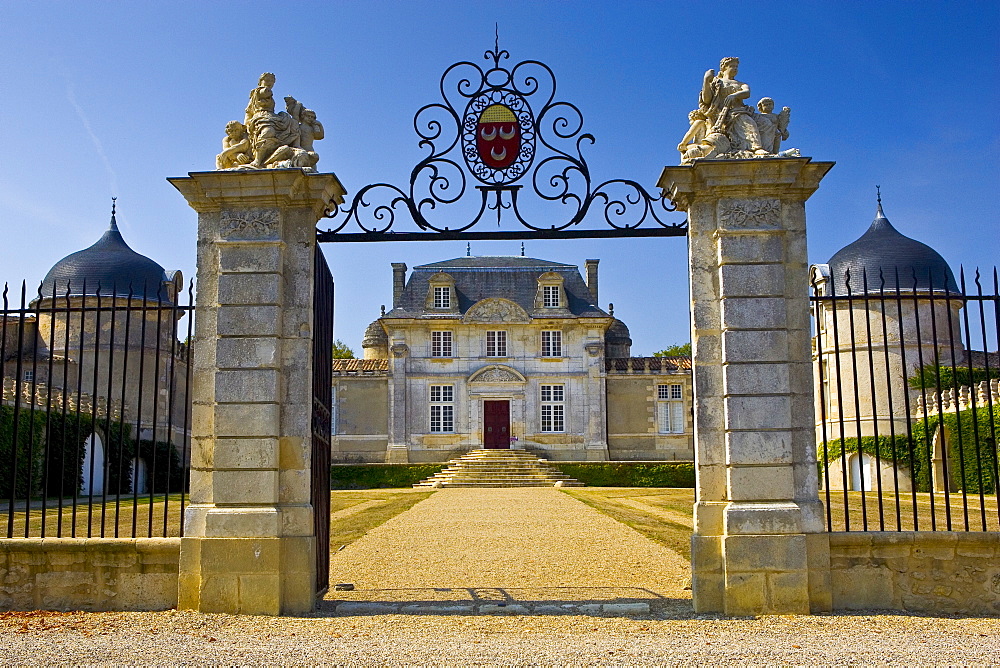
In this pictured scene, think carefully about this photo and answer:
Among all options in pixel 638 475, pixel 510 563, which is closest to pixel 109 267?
pixel 638 475

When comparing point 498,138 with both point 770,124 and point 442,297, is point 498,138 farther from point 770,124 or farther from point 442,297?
point 442,297

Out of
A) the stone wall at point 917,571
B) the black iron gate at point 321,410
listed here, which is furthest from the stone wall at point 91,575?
the stone wall at point 917,571

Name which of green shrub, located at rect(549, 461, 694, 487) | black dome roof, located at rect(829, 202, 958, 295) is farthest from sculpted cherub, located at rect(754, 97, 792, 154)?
green shrub, located at rect(549, 461, 694, 487)

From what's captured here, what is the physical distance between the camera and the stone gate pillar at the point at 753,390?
18.8ft

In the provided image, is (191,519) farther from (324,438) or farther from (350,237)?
(350,237)

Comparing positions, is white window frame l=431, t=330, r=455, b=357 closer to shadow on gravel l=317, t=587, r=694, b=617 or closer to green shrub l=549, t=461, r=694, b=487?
green shrub l=549, t=461, r=694, b=487

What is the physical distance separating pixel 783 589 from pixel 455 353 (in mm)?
28338

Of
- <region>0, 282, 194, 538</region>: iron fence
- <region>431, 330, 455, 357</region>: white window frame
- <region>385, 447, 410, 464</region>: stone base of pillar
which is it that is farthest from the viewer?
<region>431, 330, 455, 357</region>: white window frame

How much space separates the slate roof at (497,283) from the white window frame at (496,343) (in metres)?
1.31

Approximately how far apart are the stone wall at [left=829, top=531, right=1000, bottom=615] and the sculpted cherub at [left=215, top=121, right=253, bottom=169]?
15.1 ft

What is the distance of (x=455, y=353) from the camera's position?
111ft

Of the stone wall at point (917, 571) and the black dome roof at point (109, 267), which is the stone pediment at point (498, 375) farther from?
the stone wall at point (917, 571)

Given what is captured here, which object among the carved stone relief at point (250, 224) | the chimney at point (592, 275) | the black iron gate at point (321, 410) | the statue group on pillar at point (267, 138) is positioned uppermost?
the chimney at point (592, 275)

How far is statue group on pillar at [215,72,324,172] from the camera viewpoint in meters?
6.20
